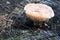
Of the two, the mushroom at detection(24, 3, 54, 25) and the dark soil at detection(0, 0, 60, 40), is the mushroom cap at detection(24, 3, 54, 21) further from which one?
the dark soil at detection(0, 0, 60, 40)

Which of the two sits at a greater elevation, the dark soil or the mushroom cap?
the mushroom cap

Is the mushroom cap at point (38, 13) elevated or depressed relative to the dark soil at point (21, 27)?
elevated

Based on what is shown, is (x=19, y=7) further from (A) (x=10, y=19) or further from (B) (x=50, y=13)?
(B) (x=50, y=13)

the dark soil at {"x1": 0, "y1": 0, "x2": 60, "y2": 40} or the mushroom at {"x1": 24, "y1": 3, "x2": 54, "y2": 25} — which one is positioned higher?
the mushroom at {"x1": 24, "y1": 3, "x2": 54, "y2": 25}

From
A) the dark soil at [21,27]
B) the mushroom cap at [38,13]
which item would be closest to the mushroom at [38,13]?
the mushroom cap at [38,13]

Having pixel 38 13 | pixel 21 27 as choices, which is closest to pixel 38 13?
pixel 38 13

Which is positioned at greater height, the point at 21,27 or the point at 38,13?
the point at 38,13

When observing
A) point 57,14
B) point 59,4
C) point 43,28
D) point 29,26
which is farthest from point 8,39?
point 59,4

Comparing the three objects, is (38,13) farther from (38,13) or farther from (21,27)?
(21,27)

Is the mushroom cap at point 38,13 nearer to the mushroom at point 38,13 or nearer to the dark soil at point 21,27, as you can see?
the mushroom at point 38,13

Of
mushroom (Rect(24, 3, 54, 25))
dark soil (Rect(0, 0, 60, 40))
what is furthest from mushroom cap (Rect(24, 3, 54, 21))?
dark soil (Rect(0, 0, 60, 40))

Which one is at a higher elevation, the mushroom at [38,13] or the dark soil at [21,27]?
the mushroom at [38,13]
